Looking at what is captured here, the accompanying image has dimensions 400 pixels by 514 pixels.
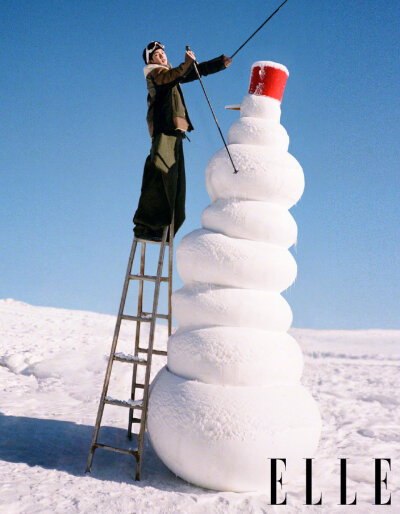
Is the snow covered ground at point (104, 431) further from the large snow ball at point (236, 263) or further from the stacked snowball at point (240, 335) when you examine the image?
the large snow ball at point (236, 263)

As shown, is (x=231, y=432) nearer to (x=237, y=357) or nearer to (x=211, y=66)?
(x=237, y=357)

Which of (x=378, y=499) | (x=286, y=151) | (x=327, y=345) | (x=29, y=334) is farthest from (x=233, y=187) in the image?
(x=327, y=345)

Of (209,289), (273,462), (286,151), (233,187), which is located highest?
(286,151)

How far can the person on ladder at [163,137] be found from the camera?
416 centimetres

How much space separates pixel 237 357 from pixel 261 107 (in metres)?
2.28

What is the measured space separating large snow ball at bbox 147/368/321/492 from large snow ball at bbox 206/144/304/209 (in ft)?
5.21

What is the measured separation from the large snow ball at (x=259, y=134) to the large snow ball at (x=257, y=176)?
89 mm

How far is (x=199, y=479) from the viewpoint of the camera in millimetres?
3393

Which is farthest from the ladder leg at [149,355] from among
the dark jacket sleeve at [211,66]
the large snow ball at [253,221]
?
the dark jacket sleeve at [211,66]

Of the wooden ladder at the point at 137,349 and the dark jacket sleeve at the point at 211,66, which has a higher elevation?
the dark jacket sleeve at the point at 211,66

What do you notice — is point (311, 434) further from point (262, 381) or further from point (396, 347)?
point (396, 347)

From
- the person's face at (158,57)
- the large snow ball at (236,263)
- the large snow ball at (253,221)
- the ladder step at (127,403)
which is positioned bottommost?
the ladder step at (127,403)

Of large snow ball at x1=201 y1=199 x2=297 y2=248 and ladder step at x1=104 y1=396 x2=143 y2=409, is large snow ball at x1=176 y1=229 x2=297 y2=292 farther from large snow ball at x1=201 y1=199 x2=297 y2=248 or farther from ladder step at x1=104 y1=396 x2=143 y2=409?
ladder step at x1=104 y1=396 x2=143 y2=409

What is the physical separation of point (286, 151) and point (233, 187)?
0.70 meters
